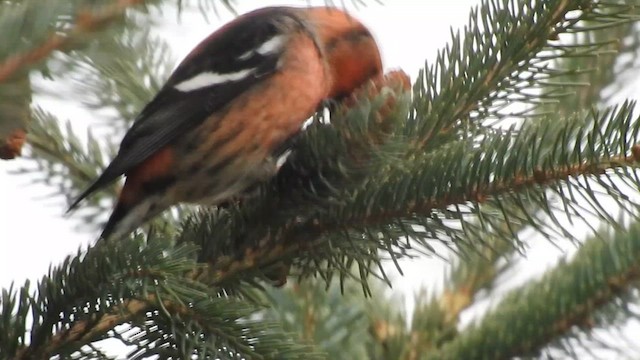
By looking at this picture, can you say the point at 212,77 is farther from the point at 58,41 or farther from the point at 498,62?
the point at 58,41

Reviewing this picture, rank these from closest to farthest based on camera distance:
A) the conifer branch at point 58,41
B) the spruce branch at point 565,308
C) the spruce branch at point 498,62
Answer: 1. the conifer branch at point 58,41
2. the spruce branch at point 498,62
3. the spruce branch at point 565,308

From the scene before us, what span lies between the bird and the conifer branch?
1.04 metres

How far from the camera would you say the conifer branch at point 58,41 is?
68 cm

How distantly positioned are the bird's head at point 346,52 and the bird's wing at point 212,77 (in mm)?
151

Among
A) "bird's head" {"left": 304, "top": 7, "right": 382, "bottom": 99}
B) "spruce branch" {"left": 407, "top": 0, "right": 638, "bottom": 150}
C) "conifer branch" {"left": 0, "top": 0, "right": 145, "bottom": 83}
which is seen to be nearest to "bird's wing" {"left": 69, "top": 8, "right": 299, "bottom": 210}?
"bird's head" {"left": 304, "top": 7, "right": 382, "bottom": 99}

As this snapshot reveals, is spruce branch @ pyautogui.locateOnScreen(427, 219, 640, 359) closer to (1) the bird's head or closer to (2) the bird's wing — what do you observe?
(1) the bird's head

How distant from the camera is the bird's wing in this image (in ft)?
6.40

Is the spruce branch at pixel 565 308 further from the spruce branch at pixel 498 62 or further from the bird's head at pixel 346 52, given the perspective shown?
the bird's head at pixel 346 52

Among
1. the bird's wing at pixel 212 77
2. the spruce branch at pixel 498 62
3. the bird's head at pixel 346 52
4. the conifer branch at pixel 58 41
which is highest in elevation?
the conifer branch at pixel 58 41

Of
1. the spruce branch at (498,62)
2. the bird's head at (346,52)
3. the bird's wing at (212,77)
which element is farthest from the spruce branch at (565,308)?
the bird's wing at (212,77)

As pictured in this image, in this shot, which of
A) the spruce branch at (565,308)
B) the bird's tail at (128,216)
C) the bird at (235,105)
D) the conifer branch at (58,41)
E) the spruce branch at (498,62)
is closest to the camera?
the conifer branch at (58,41)

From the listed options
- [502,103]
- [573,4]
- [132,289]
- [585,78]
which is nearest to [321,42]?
[585,78]

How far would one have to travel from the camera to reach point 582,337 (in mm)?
1404

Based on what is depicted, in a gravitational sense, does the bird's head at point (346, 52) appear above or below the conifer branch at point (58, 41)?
below
